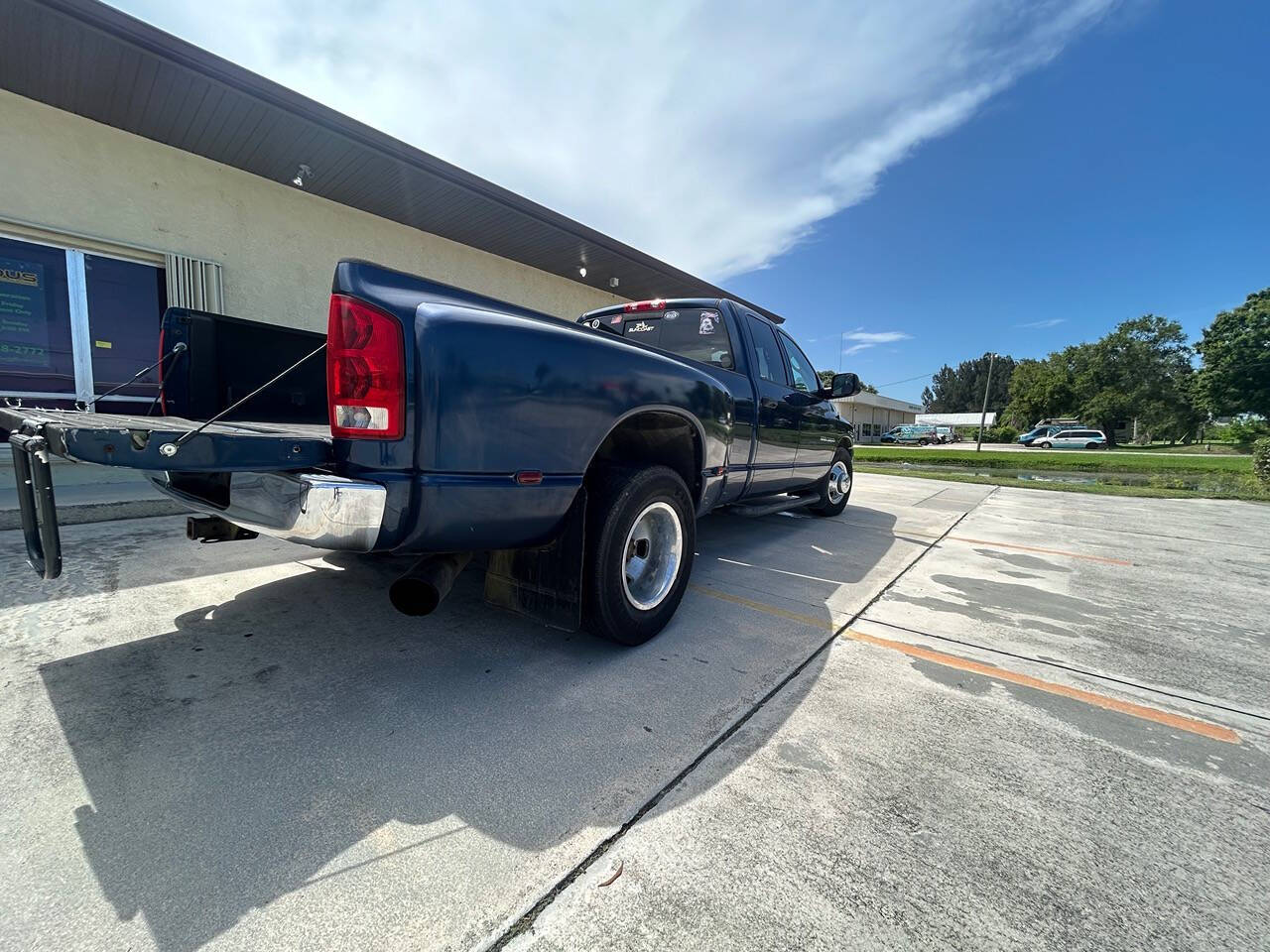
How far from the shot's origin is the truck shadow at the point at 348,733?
140cm

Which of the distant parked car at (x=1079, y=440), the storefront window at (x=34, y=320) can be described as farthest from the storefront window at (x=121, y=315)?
the distant parked car at (x=1079, y=440)

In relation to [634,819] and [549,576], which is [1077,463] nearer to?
[549,576]

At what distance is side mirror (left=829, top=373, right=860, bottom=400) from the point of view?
216 inches

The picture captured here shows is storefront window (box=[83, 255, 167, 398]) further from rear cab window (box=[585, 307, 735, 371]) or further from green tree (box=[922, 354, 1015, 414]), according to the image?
green tree (box=[922, 354, 1015, 414])

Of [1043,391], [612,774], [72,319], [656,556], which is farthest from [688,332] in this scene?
[1043,391]

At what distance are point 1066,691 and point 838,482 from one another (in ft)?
14.7

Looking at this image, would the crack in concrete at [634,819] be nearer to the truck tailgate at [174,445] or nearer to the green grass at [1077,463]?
the truck tailgate at [174,445]

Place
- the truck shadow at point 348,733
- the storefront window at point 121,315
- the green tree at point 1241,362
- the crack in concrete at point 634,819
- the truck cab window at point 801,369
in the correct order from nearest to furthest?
1. the crack in concrete at point 634,819
2. the truck shadow at point 348,733
3. the truck cab window at point 801,369
4. the storefront window at point 121,315
5. the green tree at point 1241,362

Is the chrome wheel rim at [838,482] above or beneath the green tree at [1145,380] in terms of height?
beneath

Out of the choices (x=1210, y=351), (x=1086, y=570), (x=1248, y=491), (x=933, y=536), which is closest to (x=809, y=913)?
(x=1086, y=570)

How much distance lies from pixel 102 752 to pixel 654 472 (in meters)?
2.32

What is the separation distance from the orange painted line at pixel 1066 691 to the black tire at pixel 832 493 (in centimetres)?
339

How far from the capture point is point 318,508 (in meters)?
1.77

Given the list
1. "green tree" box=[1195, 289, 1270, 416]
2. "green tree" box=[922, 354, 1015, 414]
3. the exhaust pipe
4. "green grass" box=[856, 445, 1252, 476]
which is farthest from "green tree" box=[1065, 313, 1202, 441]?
the exhaust pipe
